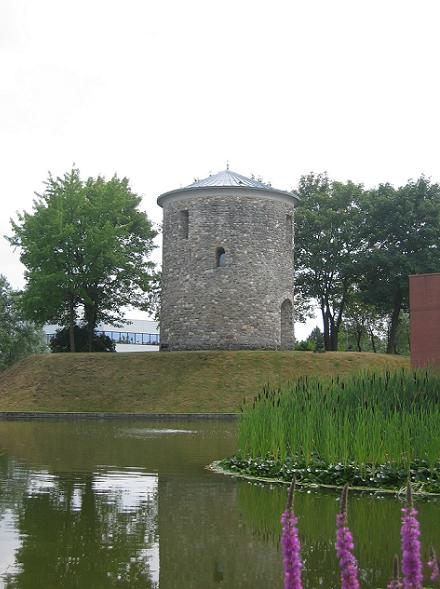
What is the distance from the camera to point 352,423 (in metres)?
10.6

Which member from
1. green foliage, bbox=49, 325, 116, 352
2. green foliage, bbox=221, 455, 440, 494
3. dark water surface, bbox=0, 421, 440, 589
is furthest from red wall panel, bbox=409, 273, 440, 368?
green foliage, bbox=49, 325, 116, 352

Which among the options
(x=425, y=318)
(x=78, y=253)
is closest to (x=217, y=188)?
(x=78, y=253)

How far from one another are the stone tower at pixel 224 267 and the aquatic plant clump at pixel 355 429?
24022mm

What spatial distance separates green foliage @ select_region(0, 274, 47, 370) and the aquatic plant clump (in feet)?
128

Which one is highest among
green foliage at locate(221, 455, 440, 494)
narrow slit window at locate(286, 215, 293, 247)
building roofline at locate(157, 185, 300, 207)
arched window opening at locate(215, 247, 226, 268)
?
building roofline at locate(157, 185, 300, 207)

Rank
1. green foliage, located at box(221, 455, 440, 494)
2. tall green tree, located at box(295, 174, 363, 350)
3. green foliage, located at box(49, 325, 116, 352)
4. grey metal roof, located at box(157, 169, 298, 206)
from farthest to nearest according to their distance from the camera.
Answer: tall green tree, located at box(295, 174, 363, 350), green foliage, located at box(49, 325, 116, 352), grey metal roof, located at box(157, 169, 298, 206), green foliage, located at box(221, 455, 440, 494)

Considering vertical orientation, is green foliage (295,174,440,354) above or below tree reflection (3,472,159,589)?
above

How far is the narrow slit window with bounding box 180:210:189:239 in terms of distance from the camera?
38.1 metres

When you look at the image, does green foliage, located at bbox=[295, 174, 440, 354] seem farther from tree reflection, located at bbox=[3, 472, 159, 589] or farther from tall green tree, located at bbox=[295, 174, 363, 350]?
tree reflection, located at bbox=[3, 472, 159, 589]

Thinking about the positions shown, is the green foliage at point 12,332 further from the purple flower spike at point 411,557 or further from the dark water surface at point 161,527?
the purple flower spike at point 411,557

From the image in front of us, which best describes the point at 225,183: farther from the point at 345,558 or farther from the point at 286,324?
the point at 345,558

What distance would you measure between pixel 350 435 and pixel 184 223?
2841 cm

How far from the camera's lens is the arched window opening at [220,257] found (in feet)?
122

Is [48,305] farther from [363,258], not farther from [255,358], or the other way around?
[363,258]
